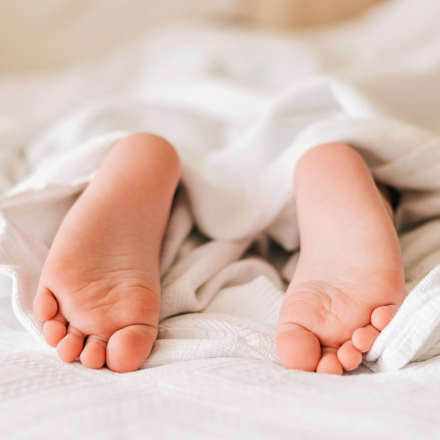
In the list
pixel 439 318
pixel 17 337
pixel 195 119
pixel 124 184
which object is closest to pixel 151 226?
pixel 124 184

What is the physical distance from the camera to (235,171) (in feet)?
2.61

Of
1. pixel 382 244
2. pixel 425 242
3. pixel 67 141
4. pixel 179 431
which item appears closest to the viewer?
pixel 179 431

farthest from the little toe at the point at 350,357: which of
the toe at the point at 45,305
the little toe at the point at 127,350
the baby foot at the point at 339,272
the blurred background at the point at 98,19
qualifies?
the blurred background at the point at 98,19

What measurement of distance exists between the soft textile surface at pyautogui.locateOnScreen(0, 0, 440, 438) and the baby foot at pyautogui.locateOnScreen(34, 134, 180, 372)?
26mm

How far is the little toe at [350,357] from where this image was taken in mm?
419

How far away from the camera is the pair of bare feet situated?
0.44 meters

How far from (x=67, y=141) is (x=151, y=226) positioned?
16.7 inches

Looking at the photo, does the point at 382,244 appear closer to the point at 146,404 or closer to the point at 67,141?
the point at 146,404

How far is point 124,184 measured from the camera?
56 cm

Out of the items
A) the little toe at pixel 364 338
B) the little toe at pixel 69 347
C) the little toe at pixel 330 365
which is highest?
the little toe at pixel 364 338

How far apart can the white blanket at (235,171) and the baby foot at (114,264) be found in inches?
1.4

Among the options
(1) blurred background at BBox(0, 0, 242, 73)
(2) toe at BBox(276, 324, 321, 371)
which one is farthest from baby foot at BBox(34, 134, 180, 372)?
(1) blurred background at BBox(0, 0, 242, 73)

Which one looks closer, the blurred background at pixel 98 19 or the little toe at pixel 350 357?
the little toe at pixel 350 357

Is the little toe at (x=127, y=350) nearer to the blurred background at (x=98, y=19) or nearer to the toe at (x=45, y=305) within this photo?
the toe at (x=45, y=305)
